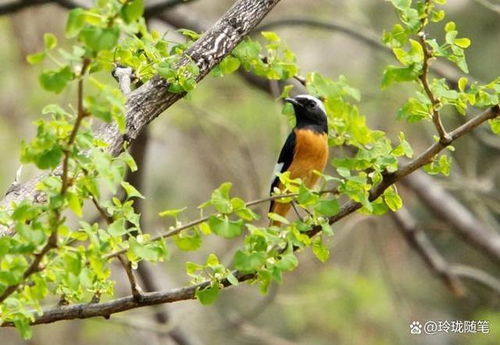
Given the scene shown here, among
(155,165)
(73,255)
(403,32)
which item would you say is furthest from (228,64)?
(155,165)

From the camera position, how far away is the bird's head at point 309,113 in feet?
16.6

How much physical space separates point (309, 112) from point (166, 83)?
2.30 metres

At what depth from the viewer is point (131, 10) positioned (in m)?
1.84

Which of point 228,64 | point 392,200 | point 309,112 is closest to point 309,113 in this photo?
point 309,112

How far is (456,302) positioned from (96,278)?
784 centimetres

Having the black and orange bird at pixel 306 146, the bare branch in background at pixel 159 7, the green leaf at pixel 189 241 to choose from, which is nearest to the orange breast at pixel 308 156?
the black and orange bird at pixel 306 146

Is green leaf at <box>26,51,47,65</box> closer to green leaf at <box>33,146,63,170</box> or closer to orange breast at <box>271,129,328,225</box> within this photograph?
green leaf at <box>33,146,63,170</box>

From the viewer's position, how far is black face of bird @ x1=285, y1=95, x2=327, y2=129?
5.06m

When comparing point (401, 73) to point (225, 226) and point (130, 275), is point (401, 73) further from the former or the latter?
point (130, 275)

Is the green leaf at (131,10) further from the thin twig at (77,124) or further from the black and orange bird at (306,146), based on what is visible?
the black and orange bird at (306,146)

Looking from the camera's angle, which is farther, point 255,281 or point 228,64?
point 228,64

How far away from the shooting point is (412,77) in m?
2.52

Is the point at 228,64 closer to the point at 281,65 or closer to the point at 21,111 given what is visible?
the point at 281,65

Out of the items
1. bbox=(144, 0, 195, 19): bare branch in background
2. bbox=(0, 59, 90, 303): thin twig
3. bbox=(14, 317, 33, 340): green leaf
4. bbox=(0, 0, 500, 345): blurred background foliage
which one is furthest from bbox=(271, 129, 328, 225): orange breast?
bbox=(0, 59, 90, 303): thin twig
